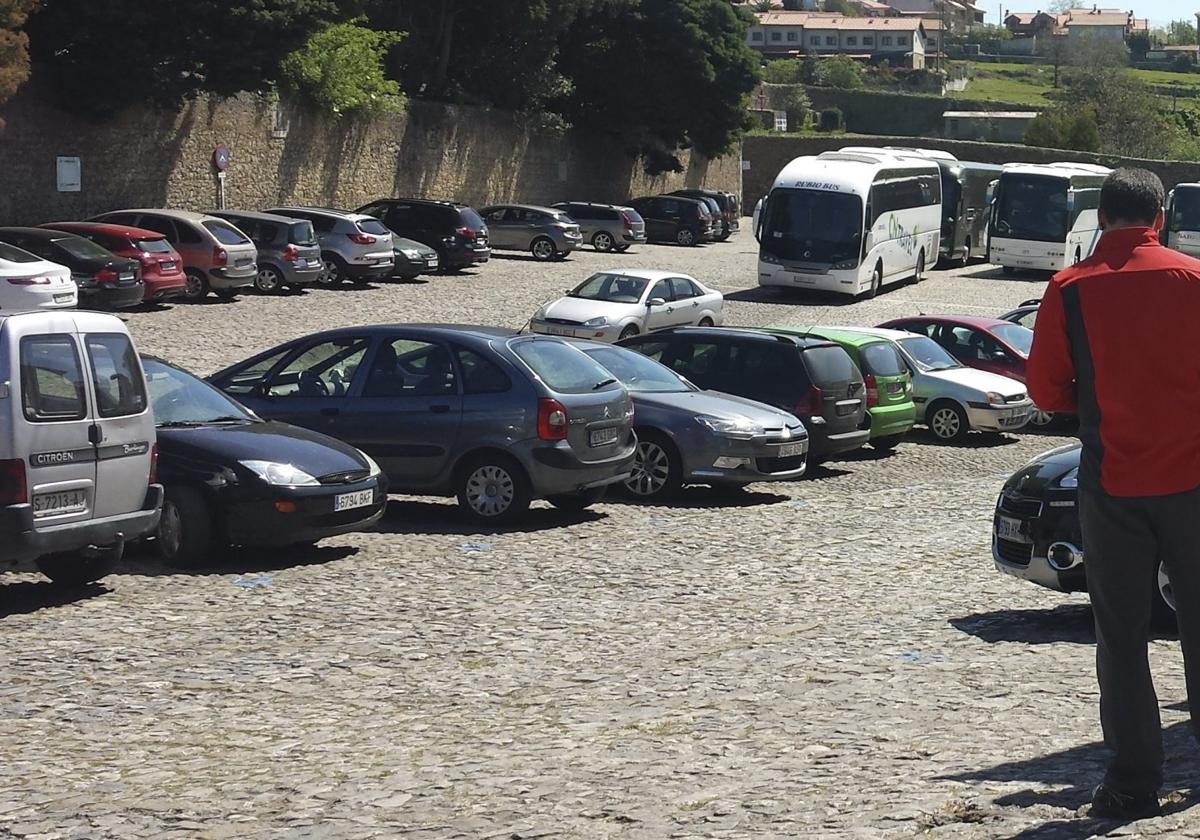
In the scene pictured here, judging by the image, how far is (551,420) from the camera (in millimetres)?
13703

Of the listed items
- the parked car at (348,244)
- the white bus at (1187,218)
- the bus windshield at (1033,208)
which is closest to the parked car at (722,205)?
the bus windshield at (1033,208)

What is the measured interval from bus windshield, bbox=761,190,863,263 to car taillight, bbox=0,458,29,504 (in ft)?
101

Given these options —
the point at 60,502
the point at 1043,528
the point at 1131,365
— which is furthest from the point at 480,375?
the point at 1131,365

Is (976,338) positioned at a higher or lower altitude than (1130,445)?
lower

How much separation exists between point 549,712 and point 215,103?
119 feet

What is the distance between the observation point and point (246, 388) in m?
14.7

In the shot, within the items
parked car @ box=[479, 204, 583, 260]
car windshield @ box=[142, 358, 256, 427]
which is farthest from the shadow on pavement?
parked car @ box=[479, 204, 583, 260]

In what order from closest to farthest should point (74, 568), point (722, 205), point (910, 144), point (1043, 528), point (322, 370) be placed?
point (1043, 528) < point (74, 568) < point (322, 370) < point (722, 205) < point (910, 144)

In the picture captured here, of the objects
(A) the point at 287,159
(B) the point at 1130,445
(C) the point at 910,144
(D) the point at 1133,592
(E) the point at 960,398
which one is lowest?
(E) the point at 960,398

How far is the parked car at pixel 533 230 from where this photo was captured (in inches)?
1896

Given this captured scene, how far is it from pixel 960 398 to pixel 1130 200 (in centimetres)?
1721

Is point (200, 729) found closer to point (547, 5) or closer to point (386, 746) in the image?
point (386, 746)

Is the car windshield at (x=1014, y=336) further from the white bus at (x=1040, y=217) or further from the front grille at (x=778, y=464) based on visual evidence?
the white bus at (x=1040, y=217)

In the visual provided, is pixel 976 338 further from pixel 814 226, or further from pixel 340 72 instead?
pixel 340 72
